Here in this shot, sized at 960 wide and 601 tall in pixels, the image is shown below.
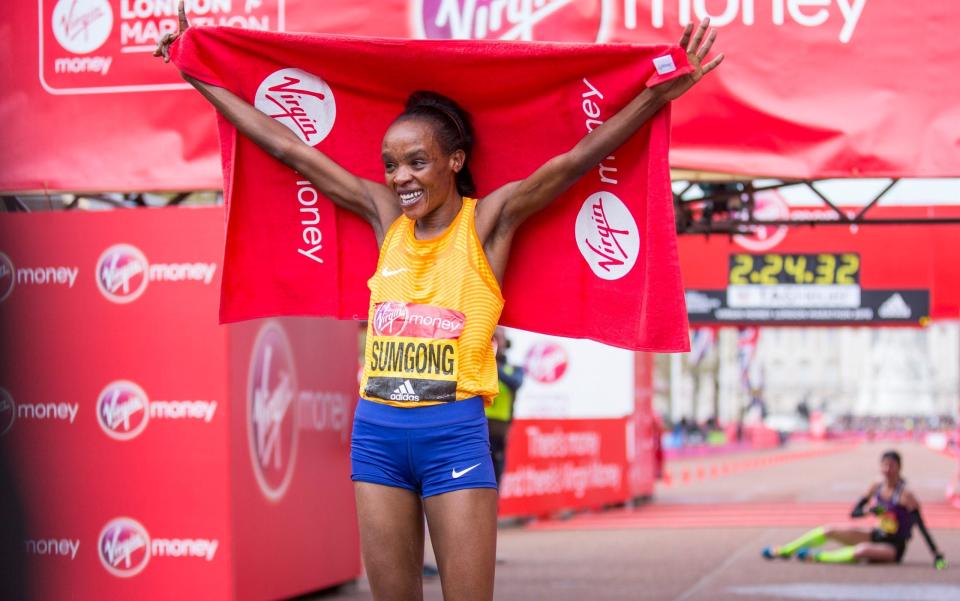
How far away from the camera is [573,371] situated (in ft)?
72.5

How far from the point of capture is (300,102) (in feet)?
16.3

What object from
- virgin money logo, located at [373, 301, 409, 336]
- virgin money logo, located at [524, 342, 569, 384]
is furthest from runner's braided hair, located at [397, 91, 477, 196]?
virgin money logo, located at [524, 342, 569, 384]

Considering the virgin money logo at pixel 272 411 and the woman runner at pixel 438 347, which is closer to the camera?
the woman runner at pixel 438 347

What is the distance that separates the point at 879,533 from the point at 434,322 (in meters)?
8.89

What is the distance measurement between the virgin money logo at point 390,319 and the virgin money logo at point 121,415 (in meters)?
3.22

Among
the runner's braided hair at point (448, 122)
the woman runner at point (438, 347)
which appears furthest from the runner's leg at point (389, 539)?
the runner's braided hair at point (448, 122)

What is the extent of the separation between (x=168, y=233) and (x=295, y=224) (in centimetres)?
243

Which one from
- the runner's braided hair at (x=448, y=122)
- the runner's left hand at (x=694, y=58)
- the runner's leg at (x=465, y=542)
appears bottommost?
the runner's leg at (x=465, y=542)

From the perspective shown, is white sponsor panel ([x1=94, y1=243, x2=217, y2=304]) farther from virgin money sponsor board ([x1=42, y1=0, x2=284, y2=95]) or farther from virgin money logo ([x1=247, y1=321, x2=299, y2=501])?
virgin money sponsor board ([x1=42, y1=0, x2=284, y2=95])

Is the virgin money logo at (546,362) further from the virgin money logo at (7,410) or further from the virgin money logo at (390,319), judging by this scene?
the virgin money logo at (390,319)

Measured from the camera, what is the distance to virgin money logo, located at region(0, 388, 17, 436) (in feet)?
23.2

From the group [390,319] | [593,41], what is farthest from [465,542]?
[593,41]

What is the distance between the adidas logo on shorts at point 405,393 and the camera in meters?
4.05

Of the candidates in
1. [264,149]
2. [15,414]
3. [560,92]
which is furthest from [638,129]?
[15,414]
